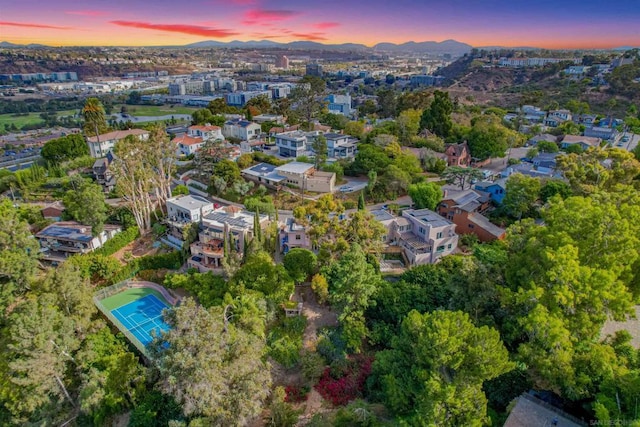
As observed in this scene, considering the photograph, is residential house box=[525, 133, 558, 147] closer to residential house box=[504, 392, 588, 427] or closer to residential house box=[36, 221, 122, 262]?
residential house box=[504, 392, 588, 427]

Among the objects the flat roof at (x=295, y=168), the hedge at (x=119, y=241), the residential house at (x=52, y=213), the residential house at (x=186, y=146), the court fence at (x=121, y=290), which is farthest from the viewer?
the residential house at (x=186, y=146)

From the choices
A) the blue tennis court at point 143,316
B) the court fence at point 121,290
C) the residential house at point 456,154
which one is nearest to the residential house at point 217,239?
the court fence at point 121,290

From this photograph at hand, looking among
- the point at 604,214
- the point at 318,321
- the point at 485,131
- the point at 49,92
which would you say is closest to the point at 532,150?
the point at 485,131

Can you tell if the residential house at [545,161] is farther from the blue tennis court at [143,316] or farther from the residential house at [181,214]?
the blue tennis court at [143,316]

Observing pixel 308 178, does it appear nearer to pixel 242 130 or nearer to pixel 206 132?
pixel 242 130

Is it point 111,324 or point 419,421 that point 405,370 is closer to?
point 419,421

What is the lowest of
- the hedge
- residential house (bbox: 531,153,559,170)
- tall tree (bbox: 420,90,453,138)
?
the hedge

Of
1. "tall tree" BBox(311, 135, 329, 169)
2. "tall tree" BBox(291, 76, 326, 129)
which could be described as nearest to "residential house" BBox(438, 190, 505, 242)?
"tall tree" BBox(311, 135, 329, 169)
